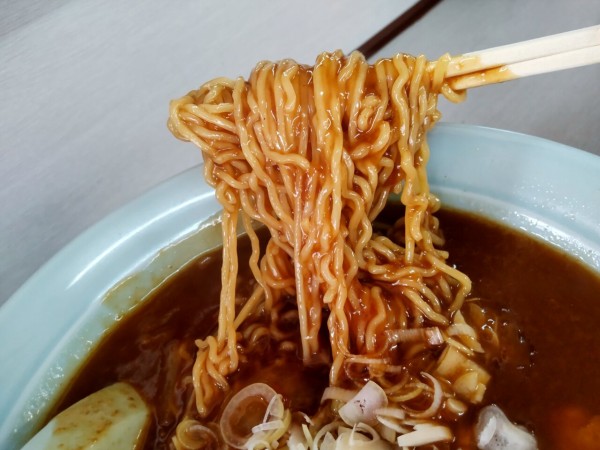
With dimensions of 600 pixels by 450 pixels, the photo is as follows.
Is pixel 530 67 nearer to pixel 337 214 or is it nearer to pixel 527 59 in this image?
pixel 527 59

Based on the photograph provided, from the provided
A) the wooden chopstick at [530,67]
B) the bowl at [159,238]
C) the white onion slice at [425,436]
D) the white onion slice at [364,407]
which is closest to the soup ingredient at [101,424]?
the bowl at [159,238]

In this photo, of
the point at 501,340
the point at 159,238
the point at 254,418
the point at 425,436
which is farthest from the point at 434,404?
the point at 159,238

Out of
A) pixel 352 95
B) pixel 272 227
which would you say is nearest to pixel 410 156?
pixel 352 95

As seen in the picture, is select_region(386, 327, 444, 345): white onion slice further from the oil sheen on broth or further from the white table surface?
the white table surface

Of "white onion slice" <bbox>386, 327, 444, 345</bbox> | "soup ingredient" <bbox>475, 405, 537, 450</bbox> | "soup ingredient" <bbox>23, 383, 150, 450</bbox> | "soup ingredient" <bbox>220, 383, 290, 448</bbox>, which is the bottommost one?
"soup ingredient" <bbox>475, 405, 537, 450</bbox>

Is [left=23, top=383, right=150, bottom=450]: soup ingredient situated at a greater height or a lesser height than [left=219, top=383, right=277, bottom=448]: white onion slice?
greater

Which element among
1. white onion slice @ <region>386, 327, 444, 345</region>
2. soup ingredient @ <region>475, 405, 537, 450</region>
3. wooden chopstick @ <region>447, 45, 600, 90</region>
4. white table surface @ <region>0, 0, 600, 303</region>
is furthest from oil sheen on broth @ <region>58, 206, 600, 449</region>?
white table surface @ <region>0, 0, 600, 303</region>
